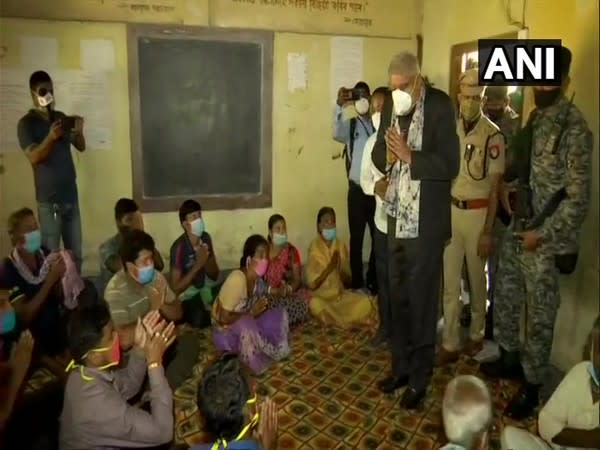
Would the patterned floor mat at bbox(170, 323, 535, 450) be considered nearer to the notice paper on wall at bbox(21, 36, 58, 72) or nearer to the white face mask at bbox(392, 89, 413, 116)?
the white face mask at bbox(392, 89, 413, 116)

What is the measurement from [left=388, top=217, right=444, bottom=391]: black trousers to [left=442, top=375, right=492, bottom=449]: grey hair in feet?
3.02

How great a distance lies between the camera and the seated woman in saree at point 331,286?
11.4 feet

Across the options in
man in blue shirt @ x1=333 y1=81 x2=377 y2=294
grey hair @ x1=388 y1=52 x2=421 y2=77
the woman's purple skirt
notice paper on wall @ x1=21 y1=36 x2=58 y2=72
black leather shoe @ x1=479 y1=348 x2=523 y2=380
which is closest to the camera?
grey hair @ x1=388 y1=52 x2=421 y2=77

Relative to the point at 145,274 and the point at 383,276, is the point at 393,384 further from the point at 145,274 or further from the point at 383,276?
the point at 145,274

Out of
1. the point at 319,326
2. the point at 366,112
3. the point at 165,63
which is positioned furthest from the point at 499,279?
the point at 165,63

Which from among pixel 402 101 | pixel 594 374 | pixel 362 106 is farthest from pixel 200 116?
pixel 594 374

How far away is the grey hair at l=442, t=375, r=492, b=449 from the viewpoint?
145 centimetres

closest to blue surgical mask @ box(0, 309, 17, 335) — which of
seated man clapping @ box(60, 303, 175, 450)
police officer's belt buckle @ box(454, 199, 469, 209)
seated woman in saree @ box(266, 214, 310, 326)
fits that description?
seated man clapping @ box(60, 303, 175, 450)

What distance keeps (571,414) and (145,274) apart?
6.06 feet

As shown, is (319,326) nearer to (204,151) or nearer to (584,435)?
(204,151)

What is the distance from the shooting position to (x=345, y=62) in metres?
4.29

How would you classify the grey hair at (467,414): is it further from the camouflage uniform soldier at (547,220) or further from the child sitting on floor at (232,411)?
the camouflage uniform soldier at (547,220)

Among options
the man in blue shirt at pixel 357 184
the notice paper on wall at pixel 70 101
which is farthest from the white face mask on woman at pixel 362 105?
the notice paper on wall at pixel 70 101

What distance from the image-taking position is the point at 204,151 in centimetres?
412
